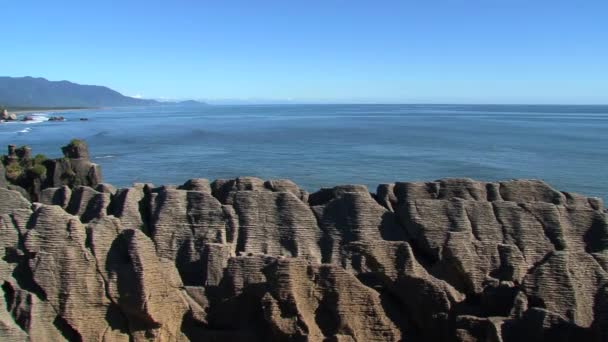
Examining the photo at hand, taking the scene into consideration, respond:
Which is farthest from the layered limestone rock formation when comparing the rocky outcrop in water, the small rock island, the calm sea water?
the calm sea water

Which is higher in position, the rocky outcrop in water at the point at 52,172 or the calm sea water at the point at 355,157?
the rocky outcrop in water at the point at 52,172

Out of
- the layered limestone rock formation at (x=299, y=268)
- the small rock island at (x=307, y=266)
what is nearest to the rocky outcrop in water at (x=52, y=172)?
the small rock island at (x=307, y=266)

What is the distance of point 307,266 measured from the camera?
40.7 feet

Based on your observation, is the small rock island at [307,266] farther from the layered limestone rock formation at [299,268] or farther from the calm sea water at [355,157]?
the calm sea water at [355,157]

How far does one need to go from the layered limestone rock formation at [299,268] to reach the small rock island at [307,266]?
31 mm

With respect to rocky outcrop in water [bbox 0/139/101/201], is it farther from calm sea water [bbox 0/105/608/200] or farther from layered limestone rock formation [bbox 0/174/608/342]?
calm sea water [bbox 0/105/608/200]

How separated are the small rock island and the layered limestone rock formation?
31mm

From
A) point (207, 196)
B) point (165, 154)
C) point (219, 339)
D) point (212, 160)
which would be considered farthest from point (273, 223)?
point (165, 154)

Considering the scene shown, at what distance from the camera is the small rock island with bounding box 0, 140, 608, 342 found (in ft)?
39.7

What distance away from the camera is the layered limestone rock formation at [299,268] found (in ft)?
39.7

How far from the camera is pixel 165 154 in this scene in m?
77.4

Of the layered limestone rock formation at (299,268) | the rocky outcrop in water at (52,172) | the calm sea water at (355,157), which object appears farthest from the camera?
the calm sea water at (355,157)

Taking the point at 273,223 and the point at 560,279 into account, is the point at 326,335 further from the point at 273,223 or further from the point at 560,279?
the point at 560,279

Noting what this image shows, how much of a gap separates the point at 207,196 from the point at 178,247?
154 cm
